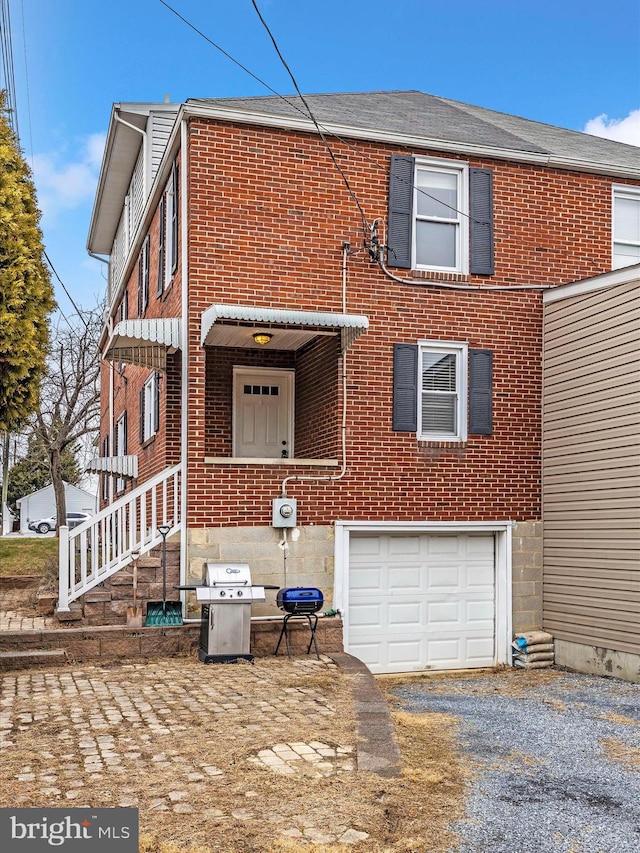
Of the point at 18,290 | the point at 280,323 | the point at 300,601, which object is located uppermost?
the point at 18,290

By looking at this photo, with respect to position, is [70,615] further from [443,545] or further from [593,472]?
[593,472]

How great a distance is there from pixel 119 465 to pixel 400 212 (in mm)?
7731

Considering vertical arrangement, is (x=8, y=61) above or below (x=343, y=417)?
above

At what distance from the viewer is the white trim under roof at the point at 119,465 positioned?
15906 millimetres

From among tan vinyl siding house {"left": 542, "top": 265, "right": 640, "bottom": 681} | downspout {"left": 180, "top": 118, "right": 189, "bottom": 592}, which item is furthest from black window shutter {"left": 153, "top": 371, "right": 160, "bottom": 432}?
tan vinyl siding house {"left": 542, "top": 265, "right": 640, "bottom": 681}

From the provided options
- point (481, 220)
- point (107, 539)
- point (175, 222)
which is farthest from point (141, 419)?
point (481, 220)

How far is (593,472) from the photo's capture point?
475 inches

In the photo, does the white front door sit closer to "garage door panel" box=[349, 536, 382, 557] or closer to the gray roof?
"garage door panel" box=[349, 536, 382, 557]

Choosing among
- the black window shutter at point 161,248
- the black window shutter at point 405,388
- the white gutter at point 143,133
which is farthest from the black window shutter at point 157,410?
the white gutter at point 143,133

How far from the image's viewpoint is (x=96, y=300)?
29406mm

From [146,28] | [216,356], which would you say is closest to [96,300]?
[146,28]

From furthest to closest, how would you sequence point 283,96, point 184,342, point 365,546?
point 283,96, point 365,546, point 184,342

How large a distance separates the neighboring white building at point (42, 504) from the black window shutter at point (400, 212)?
4192 cm

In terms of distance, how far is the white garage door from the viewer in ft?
40.2
